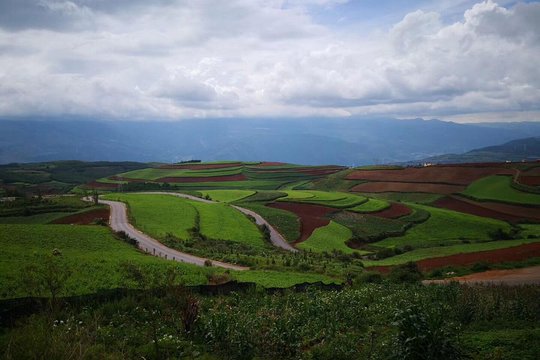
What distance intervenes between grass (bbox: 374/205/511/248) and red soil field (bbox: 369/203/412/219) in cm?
455

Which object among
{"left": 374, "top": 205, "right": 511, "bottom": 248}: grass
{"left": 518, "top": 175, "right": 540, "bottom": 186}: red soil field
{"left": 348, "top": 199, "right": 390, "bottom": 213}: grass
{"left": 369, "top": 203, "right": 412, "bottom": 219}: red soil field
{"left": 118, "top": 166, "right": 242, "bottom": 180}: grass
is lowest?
{"left": 374, "top": 205, "right": 511, "bottom": 248}: grass

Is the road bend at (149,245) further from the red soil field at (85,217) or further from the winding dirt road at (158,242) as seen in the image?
the red soil field at (85,217)

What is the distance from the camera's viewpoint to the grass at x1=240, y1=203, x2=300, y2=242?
203 feet

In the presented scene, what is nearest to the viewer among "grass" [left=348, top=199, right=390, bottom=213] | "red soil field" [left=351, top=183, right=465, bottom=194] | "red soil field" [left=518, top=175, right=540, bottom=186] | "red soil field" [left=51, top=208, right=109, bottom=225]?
"red soil field" [left=51, top=208, right=109, bottom=225]

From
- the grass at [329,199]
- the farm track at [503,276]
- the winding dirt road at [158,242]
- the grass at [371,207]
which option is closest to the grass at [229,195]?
the grass at [329,199]

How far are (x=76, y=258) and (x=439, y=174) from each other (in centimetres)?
9541

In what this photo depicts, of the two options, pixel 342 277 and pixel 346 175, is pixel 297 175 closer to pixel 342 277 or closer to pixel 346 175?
pixel 346 175

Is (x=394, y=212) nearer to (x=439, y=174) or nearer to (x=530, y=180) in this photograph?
(x=439, y=174)

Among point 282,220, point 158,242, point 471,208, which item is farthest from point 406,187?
point 158,242

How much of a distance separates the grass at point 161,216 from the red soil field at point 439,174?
5953 centimetres

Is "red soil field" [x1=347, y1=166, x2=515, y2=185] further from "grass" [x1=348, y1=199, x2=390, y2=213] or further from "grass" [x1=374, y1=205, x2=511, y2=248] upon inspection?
"grass" [x1=374, y1=205, x2=511, y2=248]

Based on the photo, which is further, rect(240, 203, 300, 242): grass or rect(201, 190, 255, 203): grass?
rect(201, 190, 255, 203): grass

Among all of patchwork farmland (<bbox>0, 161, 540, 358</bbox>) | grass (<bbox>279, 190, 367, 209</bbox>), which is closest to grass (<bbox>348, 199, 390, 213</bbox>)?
patchwork farmland (<bbox>0, 161, 540, 358</bbox>)

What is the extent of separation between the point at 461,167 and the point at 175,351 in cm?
10424
